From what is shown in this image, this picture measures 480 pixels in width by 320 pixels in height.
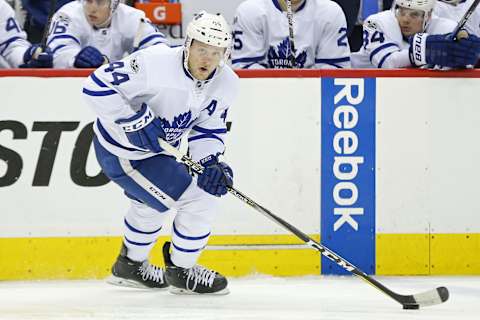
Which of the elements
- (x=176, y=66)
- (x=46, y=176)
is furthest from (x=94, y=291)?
(x=176, y=66)

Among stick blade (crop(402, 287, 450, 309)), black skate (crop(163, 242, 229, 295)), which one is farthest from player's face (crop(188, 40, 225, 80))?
stick blade (crop(402, 287, 450, 309))

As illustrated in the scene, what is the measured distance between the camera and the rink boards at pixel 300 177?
4.97m

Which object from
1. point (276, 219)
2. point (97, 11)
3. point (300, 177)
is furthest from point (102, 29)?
point (276, 219)

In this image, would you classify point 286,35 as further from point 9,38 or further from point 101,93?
point 101,93

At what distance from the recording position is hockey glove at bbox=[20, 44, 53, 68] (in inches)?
207

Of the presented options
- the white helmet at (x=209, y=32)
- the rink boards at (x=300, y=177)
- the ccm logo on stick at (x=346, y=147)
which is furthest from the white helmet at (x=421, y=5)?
the white helmet at (x=209, y=32)

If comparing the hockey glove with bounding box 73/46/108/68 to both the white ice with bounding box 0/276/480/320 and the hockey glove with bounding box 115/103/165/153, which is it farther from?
the hockey glove with bounding box 115/103/165/153

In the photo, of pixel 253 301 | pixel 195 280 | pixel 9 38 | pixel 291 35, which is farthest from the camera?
pixel 9 38

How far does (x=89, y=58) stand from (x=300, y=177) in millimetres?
997

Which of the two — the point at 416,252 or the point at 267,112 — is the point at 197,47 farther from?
the point at 416,252

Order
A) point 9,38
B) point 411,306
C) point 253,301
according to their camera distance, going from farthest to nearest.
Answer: point 9,38 < point 253,301 < point 411,306

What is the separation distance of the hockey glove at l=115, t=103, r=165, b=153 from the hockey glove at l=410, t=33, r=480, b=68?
4.68ft

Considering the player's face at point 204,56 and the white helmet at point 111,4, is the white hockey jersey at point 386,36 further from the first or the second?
the player's face at point 204,56

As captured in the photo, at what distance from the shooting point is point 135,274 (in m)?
4.61
